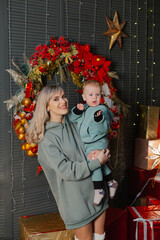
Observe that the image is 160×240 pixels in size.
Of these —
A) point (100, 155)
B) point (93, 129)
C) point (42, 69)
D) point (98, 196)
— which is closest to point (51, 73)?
point (42, 69)

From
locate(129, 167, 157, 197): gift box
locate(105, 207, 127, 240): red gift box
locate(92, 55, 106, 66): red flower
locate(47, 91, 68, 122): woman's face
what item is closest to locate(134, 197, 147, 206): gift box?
locate(129, 167, 157, 197): gift box

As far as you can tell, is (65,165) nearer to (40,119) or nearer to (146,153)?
(40,119)

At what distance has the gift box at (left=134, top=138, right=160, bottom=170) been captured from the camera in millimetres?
2982

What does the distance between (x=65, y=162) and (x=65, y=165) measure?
0.08 feet

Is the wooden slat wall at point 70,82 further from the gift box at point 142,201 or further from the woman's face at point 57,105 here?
the woman's face at point 57,105

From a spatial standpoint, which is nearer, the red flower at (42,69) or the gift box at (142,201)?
the red flower at (42,69)

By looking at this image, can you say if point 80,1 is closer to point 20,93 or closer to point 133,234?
point 20,93

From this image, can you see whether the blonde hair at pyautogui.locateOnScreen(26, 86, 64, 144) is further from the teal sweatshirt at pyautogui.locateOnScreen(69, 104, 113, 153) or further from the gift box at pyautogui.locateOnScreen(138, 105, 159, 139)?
the gift box at pyautogui.locateOnScreen(138, 105, 159, 139)

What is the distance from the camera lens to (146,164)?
3006mm

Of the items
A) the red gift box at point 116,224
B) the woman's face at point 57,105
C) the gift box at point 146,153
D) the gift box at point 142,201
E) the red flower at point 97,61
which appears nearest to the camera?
the woman's face at point 57,105

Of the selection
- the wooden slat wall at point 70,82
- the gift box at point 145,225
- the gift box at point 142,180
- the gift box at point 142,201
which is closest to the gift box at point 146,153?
the gift box at point 142,180

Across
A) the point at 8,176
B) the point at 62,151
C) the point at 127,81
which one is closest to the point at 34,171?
the point at 8,176

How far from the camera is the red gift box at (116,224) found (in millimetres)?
2297

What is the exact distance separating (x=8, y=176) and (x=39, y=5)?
5.34ft
